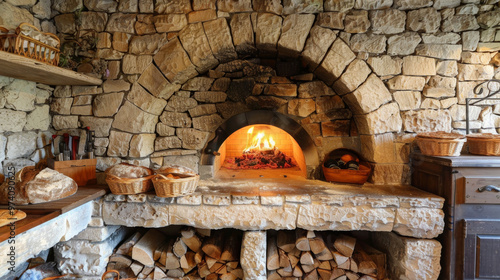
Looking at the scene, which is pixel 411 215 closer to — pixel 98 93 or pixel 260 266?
pixel 260 266

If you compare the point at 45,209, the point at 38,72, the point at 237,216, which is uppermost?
the point at 38,72

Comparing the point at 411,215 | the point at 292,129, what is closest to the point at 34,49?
the point at 292,129

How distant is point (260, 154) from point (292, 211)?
1.79 meters

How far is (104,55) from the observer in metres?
2.71

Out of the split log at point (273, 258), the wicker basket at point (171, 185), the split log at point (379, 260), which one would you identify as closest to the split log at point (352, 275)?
the split log at point (379, 260)

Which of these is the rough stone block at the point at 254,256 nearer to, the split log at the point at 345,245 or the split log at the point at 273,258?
the split log at the point at 273,258

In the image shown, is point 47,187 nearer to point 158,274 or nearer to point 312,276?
point 158,274

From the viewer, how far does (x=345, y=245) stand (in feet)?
7.93

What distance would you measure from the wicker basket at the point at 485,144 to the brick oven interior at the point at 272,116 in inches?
6.7

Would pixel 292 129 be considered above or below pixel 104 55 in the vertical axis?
below

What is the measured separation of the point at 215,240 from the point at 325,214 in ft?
3.92

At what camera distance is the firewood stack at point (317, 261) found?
2.36 metres

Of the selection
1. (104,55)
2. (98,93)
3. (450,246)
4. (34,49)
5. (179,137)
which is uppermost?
(104,55)

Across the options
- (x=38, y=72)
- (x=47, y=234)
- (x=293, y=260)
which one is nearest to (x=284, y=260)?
(x=293, y=260)
